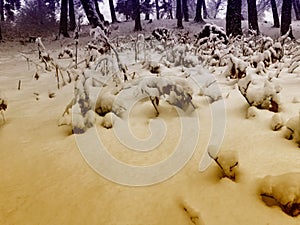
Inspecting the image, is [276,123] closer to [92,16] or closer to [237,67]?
[237,67]

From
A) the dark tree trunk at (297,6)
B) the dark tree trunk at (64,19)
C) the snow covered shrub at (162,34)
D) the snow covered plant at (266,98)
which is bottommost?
the snow covered plant at (266,98)

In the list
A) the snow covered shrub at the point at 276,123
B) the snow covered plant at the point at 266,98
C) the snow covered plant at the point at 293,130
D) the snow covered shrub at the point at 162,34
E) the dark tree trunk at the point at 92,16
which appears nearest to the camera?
the snow covered plant at the point at 293,130

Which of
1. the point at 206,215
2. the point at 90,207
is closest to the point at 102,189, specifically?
the point at 90,207

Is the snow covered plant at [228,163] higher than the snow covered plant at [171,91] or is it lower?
lower

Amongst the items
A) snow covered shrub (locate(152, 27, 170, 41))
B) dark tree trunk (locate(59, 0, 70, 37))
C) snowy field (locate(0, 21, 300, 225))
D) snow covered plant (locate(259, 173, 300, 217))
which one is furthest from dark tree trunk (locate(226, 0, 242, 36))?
dark tree trunk (locate(59, 0, 70, 37))

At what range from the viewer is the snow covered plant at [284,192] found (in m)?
1.28

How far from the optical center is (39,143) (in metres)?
2.09

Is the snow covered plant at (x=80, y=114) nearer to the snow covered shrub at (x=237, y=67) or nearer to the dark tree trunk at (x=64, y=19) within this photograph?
the snow covered shrub at (x=237, y=67)

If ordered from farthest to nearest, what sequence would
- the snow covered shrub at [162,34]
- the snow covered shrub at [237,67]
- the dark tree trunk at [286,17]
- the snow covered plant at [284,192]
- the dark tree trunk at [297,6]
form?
the dark tree trunk at [297,6] < the dark tree trunk at [286,17] < the snow covered shrub at [162,34] < the snow covered shrub at [237,67] < the snow covered plant at [284,192]

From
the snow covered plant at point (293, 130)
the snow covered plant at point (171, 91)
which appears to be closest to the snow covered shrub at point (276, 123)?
the snow covered plant at point (293, 130)

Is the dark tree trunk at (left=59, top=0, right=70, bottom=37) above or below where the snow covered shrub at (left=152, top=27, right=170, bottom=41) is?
above

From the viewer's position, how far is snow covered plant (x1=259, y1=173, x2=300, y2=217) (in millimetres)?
1277

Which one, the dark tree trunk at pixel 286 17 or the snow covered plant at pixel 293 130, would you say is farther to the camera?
the dark tree trunk at pixel 286 17

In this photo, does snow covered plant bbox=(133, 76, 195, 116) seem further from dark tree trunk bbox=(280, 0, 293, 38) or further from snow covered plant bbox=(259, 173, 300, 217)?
dark tree trunk bbox=(280, 0, 293, 38)
